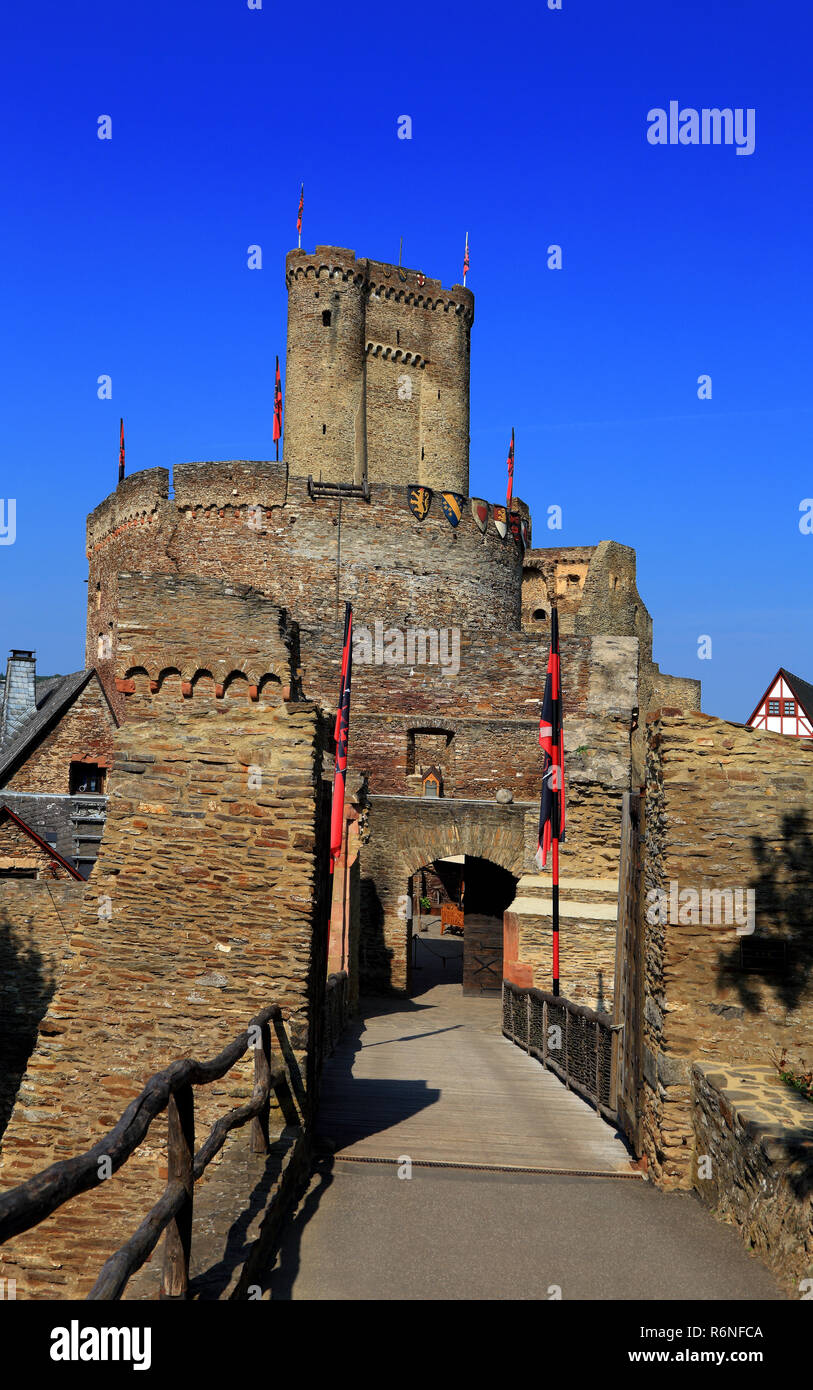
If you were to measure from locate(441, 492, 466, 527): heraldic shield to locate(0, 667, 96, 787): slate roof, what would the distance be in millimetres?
12194

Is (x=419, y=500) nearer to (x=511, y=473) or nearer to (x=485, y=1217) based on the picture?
(x=511, y=473)

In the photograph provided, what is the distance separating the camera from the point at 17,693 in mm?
27953

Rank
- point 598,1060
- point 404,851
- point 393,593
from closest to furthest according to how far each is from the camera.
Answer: point 598,1060
point 404,851
point 393,593

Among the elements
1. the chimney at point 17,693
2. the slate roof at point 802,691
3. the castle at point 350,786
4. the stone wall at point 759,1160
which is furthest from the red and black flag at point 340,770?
the slate roof at point 802,691

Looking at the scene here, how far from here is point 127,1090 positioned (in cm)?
695

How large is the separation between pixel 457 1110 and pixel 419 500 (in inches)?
1035

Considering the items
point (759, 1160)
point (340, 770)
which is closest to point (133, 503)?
point (340, 770)

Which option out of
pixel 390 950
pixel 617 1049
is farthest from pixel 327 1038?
pixel 390 950

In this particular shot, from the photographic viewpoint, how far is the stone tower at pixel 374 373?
1615 inches

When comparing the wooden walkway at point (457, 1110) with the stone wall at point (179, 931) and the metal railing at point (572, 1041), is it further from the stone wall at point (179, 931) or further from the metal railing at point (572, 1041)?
the stone wall at point (179, 931)

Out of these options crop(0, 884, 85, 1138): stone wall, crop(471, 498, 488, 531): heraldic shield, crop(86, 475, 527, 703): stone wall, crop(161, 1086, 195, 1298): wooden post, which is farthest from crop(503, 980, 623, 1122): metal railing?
crop(471, 498, 488, 531): heraldic shield

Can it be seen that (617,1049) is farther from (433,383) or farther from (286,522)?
(433,383)

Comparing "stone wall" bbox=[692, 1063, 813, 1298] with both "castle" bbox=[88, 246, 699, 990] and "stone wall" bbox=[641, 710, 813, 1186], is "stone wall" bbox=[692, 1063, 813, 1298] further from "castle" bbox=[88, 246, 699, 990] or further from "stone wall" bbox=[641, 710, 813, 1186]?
"castle" bbox=[88, 246, 699, 990]

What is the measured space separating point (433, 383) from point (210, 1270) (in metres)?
42.8
